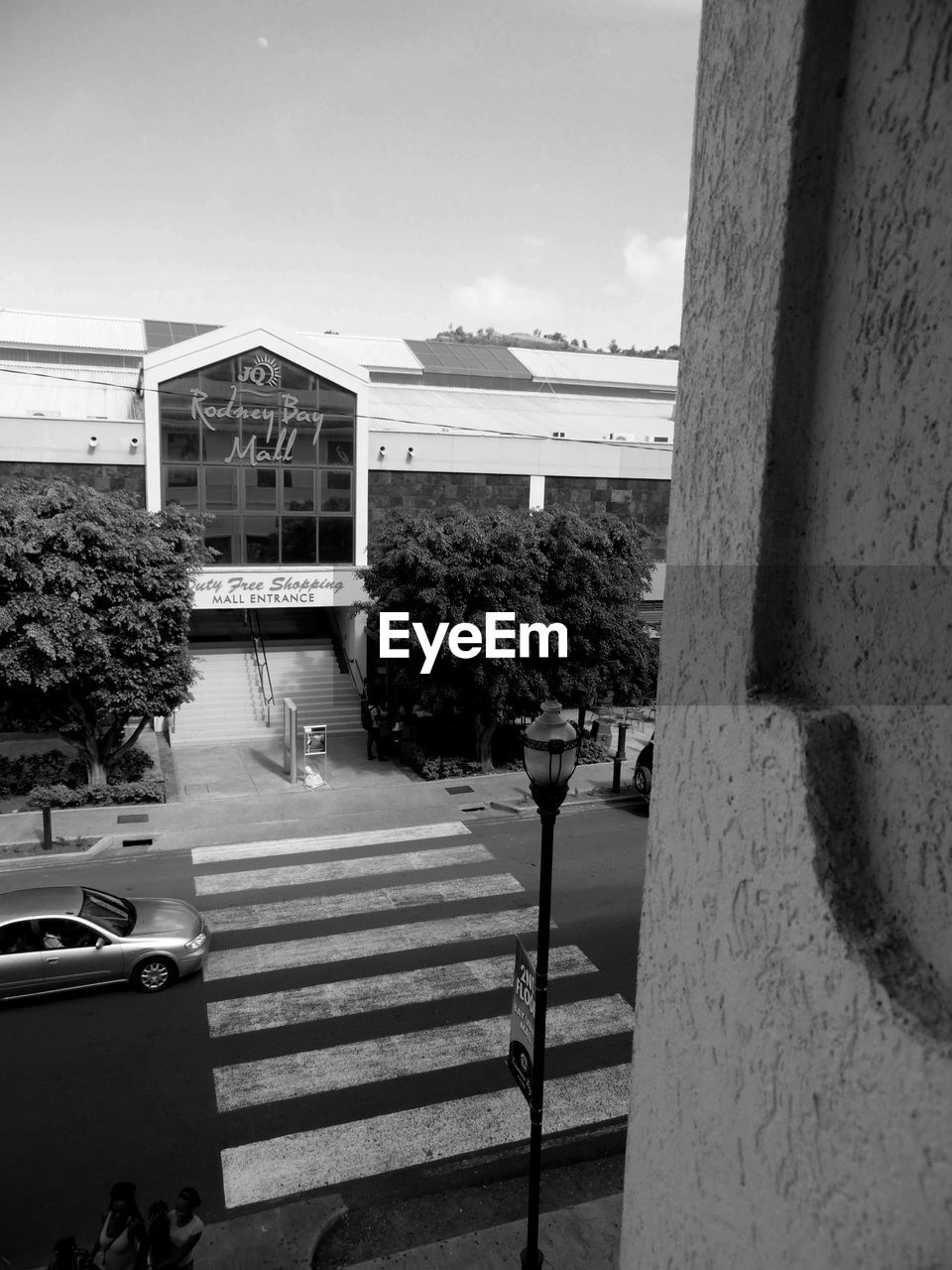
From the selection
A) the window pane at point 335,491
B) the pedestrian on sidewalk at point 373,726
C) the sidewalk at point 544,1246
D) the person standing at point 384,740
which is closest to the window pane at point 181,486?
the window pane at point 335,491

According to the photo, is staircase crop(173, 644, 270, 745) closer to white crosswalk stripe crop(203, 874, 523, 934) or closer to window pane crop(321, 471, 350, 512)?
window pane crop(321, 471, 350, 512)

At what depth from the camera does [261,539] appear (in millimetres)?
24484

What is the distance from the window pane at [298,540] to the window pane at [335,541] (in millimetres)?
183

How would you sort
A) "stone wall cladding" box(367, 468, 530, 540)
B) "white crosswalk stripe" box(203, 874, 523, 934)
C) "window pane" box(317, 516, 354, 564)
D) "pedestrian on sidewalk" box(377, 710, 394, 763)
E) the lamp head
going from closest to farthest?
the lamp head
"white crosswalk stripe" box(203, 874, 523, 934)
"pedestrian on sidewalk" box(377, 710, 394, 763)
"window pane" box(317, 516, 354, 564)
"stone wall cladding" box(367, 468, 530, 540)

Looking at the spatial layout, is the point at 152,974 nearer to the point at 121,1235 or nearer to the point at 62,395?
the point at 121,1235

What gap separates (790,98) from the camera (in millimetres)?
1592

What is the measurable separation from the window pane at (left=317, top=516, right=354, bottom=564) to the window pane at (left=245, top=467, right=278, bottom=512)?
1421 millimetres

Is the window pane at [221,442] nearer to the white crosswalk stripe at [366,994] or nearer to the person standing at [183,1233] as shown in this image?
the white crosswalk stripe at [366,994]

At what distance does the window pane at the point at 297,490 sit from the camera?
2444 centimetres

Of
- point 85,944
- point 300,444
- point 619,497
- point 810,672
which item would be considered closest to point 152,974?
point 85,944

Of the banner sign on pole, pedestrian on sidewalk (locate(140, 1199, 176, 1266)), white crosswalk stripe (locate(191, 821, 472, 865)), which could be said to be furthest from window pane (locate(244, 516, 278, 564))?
pedestrian on sidewalk (locate(140, 1199, 176, 1266))

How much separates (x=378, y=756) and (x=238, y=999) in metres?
11.5

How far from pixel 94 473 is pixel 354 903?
14379 mm

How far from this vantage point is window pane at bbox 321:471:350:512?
24.8 meters
